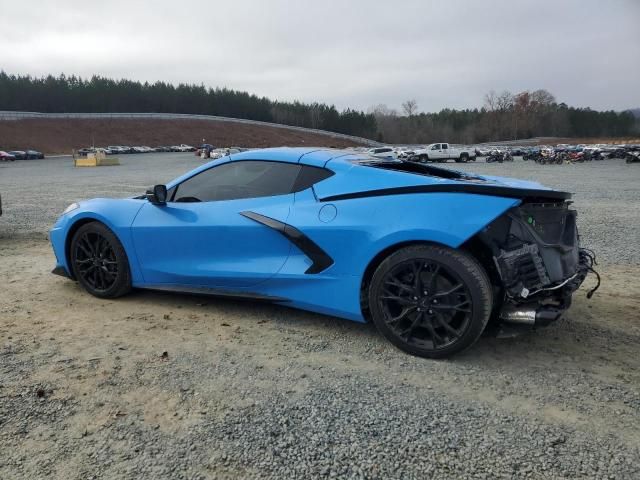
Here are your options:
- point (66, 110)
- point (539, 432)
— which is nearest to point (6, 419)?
point (539, 432)

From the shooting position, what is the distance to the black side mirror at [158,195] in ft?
13.8

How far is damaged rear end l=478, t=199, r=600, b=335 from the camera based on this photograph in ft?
10.2

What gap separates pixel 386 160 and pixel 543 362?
6.35 feet

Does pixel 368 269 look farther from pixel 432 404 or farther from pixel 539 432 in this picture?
pixel 539 432

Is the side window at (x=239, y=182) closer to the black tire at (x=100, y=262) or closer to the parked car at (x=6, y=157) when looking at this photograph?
the black tire at (x=100, y=262)

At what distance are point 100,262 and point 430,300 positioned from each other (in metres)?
3.03

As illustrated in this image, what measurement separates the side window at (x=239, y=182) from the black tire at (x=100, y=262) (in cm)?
76

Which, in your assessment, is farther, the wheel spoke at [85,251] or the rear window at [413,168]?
the wheel spoke at [85,251]

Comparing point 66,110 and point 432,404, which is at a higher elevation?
point 66,110

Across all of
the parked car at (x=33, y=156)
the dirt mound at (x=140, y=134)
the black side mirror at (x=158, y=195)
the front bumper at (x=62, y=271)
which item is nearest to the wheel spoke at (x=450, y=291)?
the black side mirror at (x=158, y=195)

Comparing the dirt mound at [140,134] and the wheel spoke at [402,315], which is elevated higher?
the dirt mound at [140,134]

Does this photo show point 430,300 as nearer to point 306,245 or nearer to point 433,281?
point 433,281

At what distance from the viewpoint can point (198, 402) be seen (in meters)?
2.73

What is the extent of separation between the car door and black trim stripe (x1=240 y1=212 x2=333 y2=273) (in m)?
0.04
